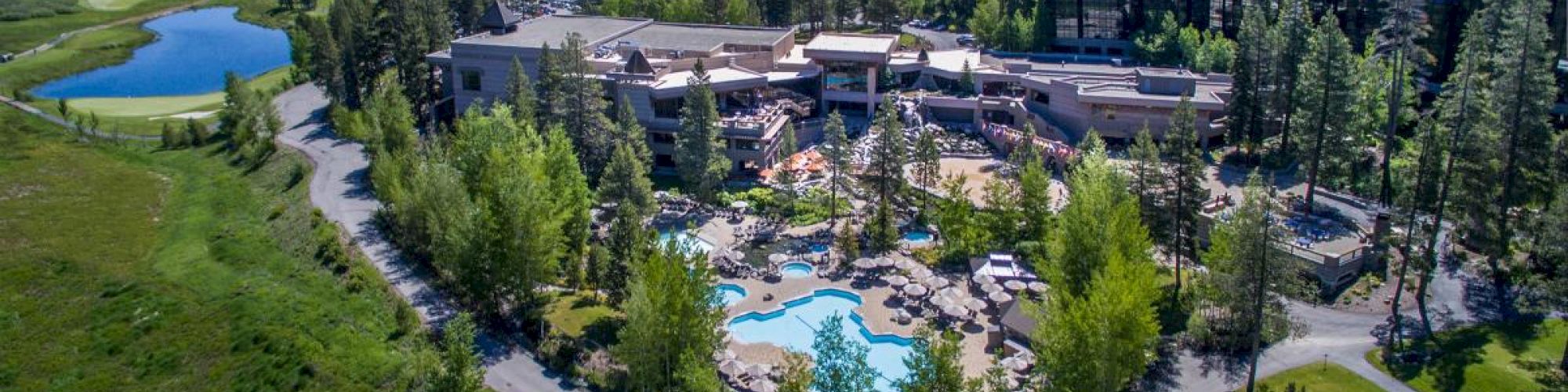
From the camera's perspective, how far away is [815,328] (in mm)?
54500

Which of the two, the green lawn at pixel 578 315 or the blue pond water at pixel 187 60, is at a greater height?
the blue pond water at pixel 187 60

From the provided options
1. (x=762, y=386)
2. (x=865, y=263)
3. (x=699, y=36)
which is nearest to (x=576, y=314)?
(x=762, y=386)

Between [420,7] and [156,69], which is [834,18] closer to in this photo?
[420,7]

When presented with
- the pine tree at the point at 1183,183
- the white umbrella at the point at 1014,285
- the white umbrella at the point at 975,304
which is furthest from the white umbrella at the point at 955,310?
the pine tree at the point at 1183,183

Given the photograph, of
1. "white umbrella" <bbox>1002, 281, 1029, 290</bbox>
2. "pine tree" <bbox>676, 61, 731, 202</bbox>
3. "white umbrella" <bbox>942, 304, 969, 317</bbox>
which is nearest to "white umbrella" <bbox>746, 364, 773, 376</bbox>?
"white umbrella" <bbox>942, 304, 969, 317</bbox>

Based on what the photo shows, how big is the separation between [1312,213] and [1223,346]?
20.1 metres

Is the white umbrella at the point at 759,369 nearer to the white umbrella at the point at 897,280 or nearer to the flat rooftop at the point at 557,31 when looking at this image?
the white umbrella at the point at 897,280

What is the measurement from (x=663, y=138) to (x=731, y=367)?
36.4 m

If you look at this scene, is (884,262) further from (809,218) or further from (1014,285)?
(809,218)

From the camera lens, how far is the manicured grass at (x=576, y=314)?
173 feet

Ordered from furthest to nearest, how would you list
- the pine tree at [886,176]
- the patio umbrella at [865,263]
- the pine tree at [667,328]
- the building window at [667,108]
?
the building window at [667,108] < the pine tree at [886,176] < the patio umbrella at [865,263] < the pine tree at [667,328]

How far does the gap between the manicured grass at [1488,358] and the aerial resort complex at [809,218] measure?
0.21 metres

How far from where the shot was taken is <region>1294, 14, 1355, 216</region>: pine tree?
64062 mm

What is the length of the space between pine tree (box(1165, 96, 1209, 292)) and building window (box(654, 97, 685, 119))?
3717 cm
